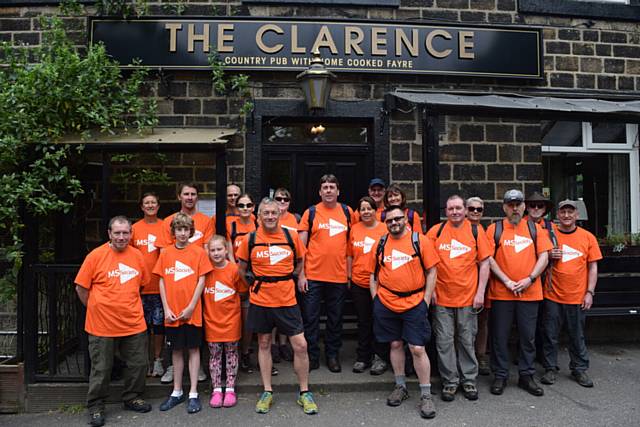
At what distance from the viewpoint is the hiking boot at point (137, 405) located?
162 inches

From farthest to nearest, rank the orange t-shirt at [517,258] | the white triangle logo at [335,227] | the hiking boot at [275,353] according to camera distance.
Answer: the hiking boot at [275,353], the white triangle logo at [335,227], the orange t-shirt at [517,258]

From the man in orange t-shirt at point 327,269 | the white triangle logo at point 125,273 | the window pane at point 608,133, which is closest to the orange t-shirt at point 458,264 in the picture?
the man in orange t-shirt at point 327,269

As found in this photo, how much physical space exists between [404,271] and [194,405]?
2.25 m

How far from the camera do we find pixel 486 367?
16.0 ft

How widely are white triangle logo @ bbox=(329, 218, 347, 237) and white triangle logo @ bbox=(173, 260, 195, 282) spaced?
57.9 inches

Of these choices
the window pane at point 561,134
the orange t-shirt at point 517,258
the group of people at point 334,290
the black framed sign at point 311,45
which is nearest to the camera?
the group of people at point 334,290

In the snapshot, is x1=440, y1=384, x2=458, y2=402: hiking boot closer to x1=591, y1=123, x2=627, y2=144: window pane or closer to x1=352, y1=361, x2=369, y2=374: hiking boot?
x1=352, y1=361, x2=369, y2=374: hiking boot

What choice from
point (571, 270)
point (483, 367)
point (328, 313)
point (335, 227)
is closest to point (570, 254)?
point (571, 270)

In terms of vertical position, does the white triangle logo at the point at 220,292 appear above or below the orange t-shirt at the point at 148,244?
below

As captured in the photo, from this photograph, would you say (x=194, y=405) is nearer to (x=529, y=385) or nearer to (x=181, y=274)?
(x=181, y=274)

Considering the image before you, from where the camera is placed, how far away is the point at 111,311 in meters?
3.92

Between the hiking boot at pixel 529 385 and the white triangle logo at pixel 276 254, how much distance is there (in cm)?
273

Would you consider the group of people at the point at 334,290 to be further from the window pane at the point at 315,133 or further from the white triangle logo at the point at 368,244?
the window pane at the point at 315,133

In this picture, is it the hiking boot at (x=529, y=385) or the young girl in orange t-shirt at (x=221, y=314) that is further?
the hiking boot at (x=529, y=385)
